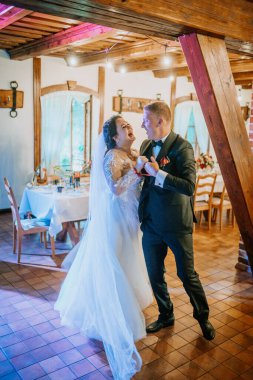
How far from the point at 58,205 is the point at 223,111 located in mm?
2641

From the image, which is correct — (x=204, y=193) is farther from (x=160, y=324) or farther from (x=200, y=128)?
(x=200, y=128)

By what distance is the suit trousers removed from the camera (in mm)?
2906

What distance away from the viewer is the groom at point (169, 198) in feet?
9.11

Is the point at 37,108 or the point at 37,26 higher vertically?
the point at 37,26

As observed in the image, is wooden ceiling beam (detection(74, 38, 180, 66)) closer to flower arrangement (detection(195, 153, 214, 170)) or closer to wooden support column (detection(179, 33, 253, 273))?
flower arrangement (detection(195, 153, 214, 170))

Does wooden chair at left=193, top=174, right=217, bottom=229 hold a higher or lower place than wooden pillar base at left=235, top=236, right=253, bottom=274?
higher

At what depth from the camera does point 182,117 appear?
1003 centimetres

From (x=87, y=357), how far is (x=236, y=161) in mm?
1774

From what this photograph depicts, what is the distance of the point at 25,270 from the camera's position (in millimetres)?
4395

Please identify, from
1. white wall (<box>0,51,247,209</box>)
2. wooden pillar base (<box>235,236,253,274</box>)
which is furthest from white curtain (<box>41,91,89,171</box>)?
wooden pillar base (<box>235,236,253,274</box>)

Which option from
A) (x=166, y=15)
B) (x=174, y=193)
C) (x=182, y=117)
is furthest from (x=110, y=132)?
(x=182, y=117)

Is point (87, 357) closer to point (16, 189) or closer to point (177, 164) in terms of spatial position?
point (177, 164)

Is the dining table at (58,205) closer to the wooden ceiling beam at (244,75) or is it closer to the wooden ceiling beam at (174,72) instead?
the wooden ceiling beam at (174,72)

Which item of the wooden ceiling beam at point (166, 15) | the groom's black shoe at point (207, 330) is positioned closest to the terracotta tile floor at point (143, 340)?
the groom's black shoe at point (207, 330)
